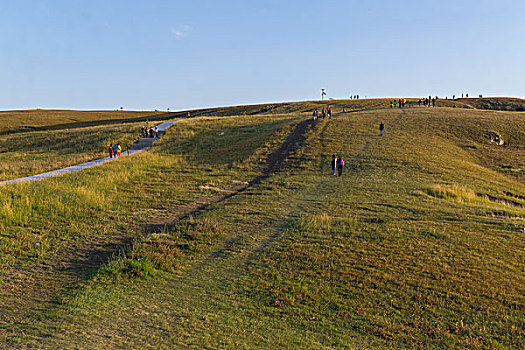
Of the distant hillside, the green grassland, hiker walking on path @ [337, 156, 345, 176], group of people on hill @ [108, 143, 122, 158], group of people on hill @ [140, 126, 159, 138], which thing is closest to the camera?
the green grassland

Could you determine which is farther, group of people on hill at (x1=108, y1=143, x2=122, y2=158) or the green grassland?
group of people on hill at (x1=108, y1=143, x2=122, y2=158)

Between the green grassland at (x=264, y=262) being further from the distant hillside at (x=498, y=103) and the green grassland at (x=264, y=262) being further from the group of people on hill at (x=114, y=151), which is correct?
the distant hillside at (x=498, y=103)

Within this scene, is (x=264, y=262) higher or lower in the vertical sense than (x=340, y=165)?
lower

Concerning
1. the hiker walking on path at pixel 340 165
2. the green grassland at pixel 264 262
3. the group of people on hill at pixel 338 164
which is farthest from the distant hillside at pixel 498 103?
the hiker walking on path at pixel 340 165

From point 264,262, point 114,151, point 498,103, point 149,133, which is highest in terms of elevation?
point 498,103

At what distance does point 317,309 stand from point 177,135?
45.4 m

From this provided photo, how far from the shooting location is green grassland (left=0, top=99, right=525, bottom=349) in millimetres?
8516

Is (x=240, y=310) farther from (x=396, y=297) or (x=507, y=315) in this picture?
(x=507, y=315)

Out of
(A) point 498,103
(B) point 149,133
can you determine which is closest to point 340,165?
(B) point 149,133

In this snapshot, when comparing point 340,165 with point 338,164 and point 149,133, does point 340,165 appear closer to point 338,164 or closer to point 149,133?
point 338,164

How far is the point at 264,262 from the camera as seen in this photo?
1226 cm

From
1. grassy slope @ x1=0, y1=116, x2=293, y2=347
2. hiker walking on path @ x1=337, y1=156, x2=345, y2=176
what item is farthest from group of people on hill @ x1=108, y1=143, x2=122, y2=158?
hiker walking on path @ x1=337, y1=156, x2=345, y2=176

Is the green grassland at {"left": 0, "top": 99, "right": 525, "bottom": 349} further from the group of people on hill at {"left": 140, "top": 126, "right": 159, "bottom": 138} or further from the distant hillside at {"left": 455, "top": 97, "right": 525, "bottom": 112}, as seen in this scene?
the distant hillside at {"left": 455, "top": 97, "right": 525, "bottom": 112}

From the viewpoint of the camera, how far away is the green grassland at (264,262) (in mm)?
8516
